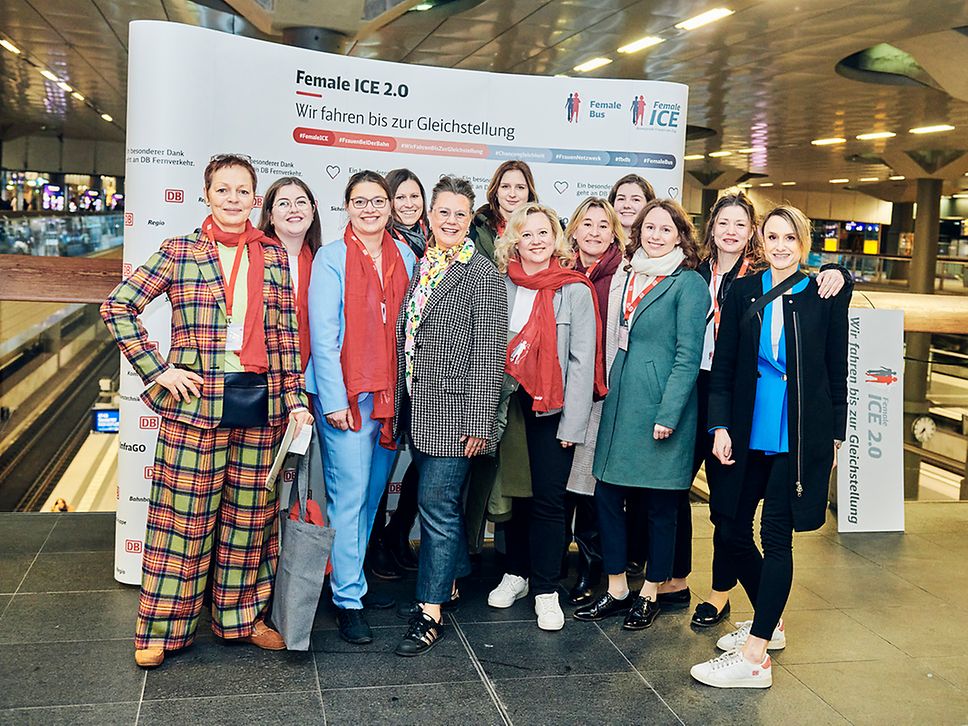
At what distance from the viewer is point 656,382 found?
389 cm

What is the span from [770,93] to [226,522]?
14.6 m

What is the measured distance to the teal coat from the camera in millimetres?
3820

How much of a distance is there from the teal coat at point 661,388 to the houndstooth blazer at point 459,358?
55 centimetres

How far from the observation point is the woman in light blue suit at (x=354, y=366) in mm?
3740

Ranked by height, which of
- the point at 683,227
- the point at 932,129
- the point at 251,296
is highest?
the point at 932,129

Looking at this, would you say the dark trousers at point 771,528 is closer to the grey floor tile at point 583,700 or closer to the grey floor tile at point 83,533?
the grey floor tile at point 583,700

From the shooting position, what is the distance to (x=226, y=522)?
11.9ft

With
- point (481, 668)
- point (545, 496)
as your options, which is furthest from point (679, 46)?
point (481, 668)

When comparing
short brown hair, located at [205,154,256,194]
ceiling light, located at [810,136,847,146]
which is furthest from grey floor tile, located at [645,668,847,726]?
ceiling light, located at [810,136,847,146]

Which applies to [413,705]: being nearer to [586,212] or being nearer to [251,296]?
[251,296]

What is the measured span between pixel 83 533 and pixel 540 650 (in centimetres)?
258

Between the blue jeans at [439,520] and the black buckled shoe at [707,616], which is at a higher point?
the blue jeans at [439,520]

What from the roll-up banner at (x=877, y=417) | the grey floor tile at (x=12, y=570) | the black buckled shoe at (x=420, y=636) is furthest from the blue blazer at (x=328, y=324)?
the roll-up banner at (x=877, y=417)

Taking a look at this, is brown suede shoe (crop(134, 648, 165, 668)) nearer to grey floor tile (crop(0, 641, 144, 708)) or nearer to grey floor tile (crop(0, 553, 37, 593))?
grey floor tile (crop(0, 641, 144, 708))
